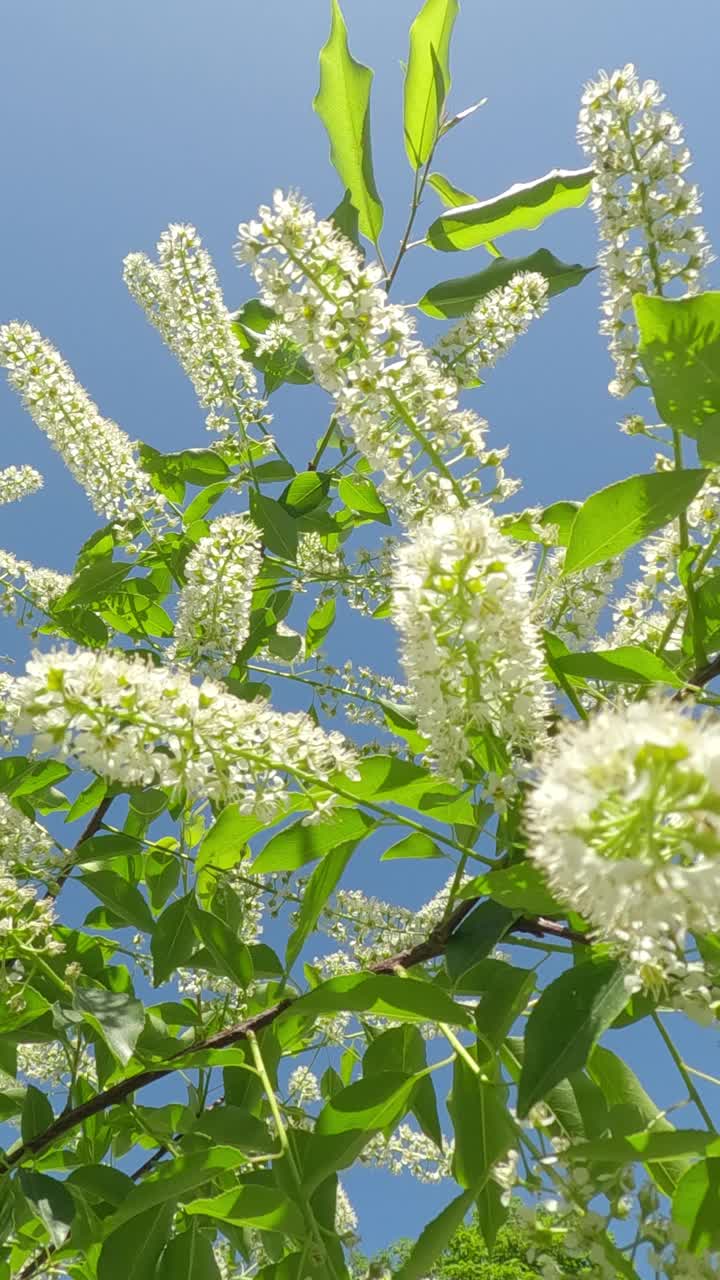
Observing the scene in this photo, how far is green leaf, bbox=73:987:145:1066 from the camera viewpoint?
1.98 meters

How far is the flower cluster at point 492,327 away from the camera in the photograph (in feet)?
9.44

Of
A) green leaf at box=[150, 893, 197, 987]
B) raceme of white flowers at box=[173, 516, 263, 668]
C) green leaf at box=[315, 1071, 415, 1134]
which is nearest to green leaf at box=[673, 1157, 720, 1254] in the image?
green leaf at box=[315, 1071, 415, 1134]

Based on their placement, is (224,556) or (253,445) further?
(253,445)

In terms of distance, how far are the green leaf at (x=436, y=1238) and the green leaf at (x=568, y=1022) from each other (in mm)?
303

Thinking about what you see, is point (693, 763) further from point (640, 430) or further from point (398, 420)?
point (640, 430)

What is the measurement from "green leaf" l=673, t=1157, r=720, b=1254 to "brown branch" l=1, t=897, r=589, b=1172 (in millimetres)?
420

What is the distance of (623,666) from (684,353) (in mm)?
513

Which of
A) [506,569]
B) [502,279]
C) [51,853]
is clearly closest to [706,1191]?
[506,569]

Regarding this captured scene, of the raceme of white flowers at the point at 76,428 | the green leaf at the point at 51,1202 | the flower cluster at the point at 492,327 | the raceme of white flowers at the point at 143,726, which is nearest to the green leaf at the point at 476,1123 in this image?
the raceme of white flowers at the point at 143,726

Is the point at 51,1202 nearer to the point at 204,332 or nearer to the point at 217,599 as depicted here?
the point at 217,599

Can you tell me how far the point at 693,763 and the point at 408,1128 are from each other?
17.6ft

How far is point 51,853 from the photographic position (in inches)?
112

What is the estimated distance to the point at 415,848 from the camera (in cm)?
191

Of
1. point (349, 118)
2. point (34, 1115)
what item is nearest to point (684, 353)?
point (349, 118)
